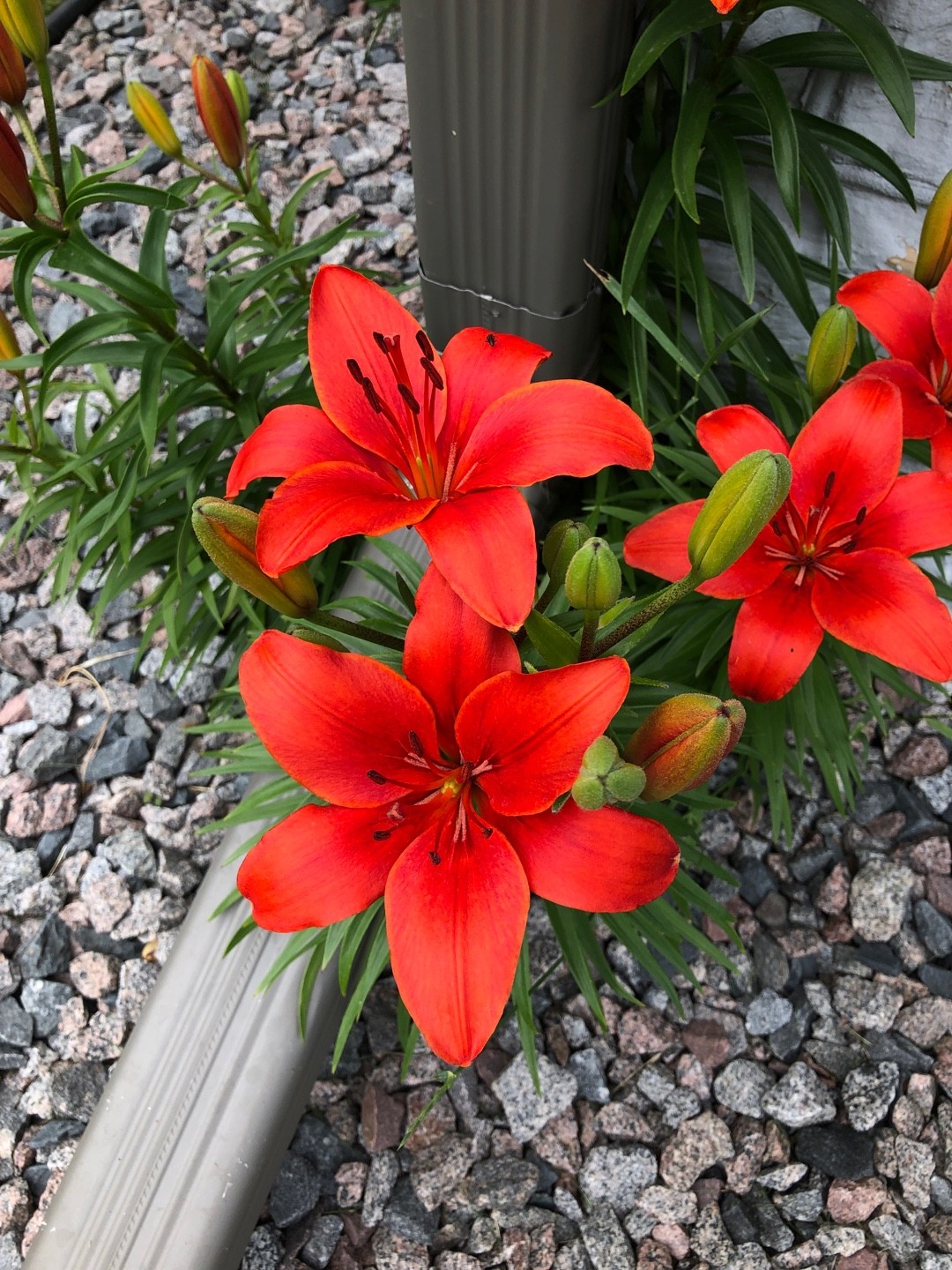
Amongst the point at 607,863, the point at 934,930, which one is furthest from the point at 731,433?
the point at 934,930

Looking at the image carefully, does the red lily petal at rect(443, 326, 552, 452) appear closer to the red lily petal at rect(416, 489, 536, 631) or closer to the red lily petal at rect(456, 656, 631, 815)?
the red lily petal at rect(416, 489, 536, 631)

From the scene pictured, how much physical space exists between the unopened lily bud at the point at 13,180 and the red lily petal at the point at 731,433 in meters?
0.69

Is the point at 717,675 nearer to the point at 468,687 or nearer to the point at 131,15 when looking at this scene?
the point at 468,687

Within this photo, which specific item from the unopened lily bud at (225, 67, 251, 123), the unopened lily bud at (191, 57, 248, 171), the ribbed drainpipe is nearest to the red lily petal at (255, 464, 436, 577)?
the ribbed drainpipe

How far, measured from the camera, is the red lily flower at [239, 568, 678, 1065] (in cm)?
72

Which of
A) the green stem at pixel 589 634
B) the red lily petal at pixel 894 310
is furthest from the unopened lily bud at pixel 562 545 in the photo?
the red lily petal at pixel 894 310

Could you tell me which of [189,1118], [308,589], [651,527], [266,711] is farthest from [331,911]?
[189,1118]

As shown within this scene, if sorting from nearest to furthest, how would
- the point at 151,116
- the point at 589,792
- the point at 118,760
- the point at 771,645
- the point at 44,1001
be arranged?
1. the point at 589,792
2. the point at 771,645
3. the point at 151,116
4. the point at 44,1001
5. the point at 118,760

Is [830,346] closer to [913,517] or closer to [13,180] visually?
[913,517]

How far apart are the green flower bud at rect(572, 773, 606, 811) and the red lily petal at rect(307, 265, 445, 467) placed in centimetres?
32

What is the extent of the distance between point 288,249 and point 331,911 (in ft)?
3.91

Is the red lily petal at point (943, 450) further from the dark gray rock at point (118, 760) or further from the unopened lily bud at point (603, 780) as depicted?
the dark gray rock at point (118, 760)

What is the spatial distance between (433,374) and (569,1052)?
1047mm

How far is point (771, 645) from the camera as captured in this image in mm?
915
